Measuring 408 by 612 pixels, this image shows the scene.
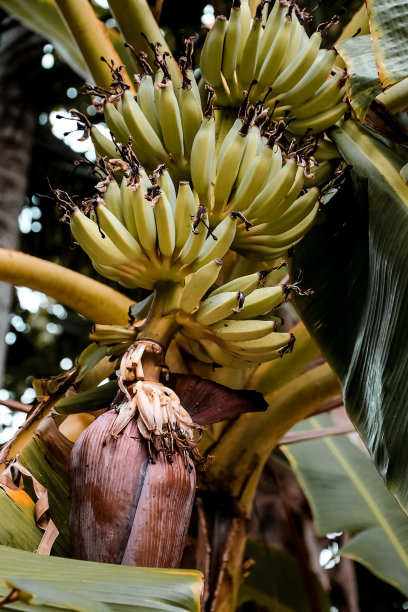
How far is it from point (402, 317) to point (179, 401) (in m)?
0.29

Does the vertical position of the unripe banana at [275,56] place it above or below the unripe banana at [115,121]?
above

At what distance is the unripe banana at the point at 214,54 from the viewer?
100 cm

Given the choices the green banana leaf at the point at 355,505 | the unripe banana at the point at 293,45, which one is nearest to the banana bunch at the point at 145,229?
the unripe banana at the point at 293,45

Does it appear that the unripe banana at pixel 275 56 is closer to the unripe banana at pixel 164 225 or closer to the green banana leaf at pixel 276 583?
the unripe banana at pixel 164 225

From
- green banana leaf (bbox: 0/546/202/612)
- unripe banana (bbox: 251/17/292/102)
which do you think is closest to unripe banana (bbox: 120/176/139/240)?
unripe banana (bbox: 251/17/292/102)

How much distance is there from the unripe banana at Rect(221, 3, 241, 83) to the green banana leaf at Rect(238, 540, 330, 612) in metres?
1.26

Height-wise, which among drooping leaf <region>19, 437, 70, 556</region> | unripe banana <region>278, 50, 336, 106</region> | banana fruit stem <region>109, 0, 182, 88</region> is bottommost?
drooping leaf <region>19, 437, 70, 556</region>

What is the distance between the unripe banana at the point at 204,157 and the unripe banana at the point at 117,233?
0.12 meters

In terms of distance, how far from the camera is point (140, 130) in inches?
37.0

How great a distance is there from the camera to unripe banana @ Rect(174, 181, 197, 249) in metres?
0.84

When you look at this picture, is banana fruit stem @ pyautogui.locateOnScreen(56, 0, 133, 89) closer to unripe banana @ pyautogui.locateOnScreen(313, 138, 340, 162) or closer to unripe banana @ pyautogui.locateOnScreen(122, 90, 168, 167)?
unripe banana @ pyautogui.locateOnScreen(122, 90, 168, 167)

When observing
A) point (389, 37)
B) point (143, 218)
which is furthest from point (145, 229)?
point (389, 37)

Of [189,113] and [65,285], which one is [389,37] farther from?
[65,285]

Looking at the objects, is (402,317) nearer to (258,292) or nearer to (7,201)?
(258,292)
